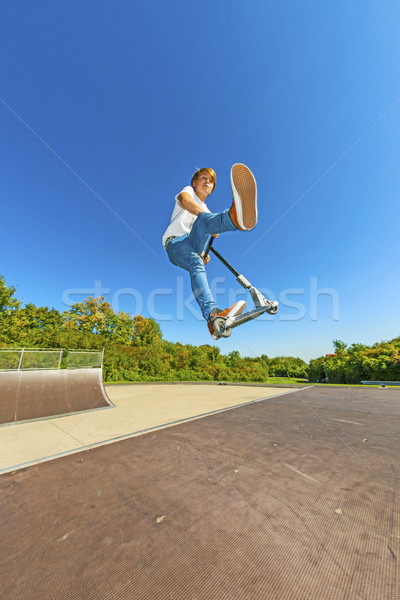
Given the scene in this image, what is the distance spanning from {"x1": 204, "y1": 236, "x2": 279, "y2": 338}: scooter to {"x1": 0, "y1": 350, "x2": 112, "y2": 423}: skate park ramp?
4.07 metres

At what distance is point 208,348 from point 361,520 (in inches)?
931

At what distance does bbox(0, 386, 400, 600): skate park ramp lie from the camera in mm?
864

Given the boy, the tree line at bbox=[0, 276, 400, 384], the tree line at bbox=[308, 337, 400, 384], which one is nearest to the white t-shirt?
the boy

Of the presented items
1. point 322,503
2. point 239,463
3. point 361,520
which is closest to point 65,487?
point 239,463

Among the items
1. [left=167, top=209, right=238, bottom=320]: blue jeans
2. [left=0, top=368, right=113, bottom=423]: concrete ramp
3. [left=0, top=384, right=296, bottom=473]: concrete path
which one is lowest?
[left=0, top=384, right=296, bottom=473]: concrete path

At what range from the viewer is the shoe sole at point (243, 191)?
2.38 meters

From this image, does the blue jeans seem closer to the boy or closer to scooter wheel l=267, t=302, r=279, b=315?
the boy

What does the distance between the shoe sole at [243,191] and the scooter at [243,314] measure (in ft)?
3.47

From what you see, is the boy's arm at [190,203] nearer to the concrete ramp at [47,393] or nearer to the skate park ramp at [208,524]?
the skate park ramp at [208,524]

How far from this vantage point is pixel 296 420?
349 centimetres

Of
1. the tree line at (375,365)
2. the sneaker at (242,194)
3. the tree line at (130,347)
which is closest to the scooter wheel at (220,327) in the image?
the sneaker at (242,194)

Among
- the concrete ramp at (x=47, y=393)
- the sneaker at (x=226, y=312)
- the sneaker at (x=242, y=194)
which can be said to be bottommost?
the concrete ramp at (x=47, y=393)

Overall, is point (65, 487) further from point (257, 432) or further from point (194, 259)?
point (194, 259)

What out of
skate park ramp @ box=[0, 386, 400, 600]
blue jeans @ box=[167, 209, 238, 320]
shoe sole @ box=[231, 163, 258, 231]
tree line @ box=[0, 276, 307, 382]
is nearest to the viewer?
skate park ramp @ box=[0, 386, 400, 600]
